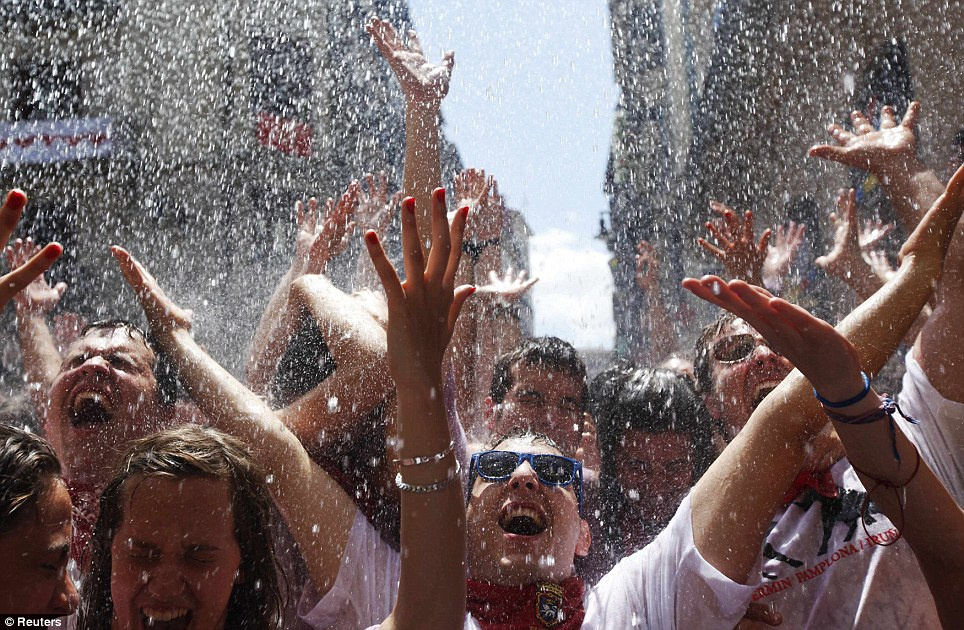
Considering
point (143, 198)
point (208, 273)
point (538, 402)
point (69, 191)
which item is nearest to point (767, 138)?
point (208, 273)

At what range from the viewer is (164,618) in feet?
5.95

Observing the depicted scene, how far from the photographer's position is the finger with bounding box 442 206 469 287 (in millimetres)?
1626

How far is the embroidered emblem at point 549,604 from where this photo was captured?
7.34 ft

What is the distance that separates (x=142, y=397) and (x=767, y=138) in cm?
1439

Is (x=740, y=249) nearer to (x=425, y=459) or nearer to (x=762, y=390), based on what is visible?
(x=762, y=390)

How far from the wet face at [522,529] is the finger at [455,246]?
107 centimetres

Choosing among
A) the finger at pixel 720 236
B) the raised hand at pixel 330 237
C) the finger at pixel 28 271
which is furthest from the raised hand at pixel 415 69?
the finger at pixel 28 271

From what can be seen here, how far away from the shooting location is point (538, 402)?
10.9 feet

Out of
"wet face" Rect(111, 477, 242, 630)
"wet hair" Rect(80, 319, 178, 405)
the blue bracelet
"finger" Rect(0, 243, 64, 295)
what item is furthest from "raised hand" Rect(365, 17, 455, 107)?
the blue bracelet

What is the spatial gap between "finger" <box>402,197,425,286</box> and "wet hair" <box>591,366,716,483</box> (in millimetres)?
1706

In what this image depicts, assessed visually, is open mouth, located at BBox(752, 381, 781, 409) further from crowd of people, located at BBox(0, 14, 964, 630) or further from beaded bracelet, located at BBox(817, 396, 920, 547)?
beaded bracelet, located at BBox(817, 396, 920, 547)

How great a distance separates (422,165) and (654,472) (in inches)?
55.1

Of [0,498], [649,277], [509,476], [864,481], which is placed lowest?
[649,277]

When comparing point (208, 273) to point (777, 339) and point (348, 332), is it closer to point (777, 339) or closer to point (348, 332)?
point (348, 332)
